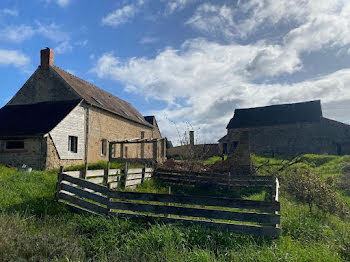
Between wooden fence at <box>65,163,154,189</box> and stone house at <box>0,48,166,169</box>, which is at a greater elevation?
stone house at <box>0,48,166,169</box>

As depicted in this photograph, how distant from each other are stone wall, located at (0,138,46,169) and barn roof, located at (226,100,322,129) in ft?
86.8

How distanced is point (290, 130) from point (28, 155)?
96.0 ft

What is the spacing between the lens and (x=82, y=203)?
6820mm

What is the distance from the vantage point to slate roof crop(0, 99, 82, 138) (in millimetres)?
15664

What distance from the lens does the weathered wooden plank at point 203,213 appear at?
5.02 metres

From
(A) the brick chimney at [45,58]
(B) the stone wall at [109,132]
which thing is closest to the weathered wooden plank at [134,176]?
(B) the stone wall at [109,132]

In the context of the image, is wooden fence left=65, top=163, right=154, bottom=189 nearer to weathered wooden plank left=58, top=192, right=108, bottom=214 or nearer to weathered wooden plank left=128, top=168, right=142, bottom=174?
weathered wooden plank left=128, top=168, right=142, bottom=174

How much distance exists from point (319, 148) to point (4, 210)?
107ft

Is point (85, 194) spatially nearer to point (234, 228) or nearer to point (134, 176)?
point (234, 228)

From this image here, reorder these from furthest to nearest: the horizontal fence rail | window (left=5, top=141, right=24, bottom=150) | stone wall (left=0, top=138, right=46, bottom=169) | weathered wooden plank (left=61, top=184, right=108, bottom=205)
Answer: window (left=5, top=141, right=24, bottom=150), stone wall (left=0, top=138, right=46, bottom=169), the horizontal fence rail, weathered wooden plank (left=61, top=184, right=108, bottom=205)

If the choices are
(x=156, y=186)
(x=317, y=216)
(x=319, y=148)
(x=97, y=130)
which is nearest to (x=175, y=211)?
(x=317, y=216)

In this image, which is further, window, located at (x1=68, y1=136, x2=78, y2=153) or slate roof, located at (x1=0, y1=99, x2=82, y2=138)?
window, located at (x1=68, y1=136, x2=78, y2=153)

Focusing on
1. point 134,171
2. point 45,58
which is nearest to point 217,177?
point 134,171

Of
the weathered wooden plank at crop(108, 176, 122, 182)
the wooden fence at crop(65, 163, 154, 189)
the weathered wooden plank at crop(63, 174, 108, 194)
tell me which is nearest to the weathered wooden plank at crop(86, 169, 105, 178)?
the wooden fence at crop(65, 163, 154, 189)
